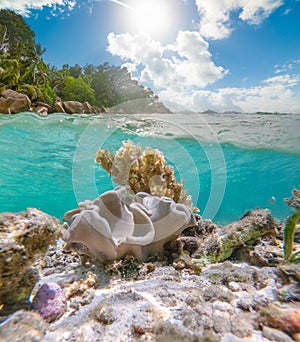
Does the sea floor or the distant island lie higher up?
the distant island

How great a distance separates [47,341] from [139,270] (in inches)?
50.8

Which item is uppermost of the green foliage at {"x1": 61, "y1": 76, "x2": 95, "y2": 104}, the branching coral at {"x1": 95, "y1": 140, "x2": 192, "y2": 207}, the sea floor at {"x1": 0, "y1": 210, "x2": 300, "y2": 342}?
the green foliage at {"x1": 61, "y1": 76, "x2": 95, "y2": 104}

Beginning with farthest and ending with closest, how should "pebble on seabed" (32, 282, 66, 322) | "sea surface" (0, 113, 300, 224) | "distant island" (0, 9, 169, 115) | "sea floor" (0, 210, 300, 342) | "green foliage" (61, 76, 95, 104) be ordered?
"green foliage" (61, 76, 95, 104)
"distant island" (0, 9, 169, 115)
"sea surface" (0, 113, 300, 224)
"pebble on seabed" (32, 282, 66, 322)
"sea floor" (0, 210, 300, 342)

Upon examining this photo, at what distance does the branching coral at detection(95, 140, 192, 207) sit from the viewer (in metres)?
3.96

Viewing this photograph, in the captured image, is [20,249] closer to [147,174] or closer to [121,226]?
[121,226]

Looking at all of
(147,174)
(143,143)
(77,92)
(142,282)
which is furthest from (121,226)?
(77,92)

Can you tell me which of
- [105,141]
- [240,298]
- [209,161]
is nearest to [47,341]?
[240,298]

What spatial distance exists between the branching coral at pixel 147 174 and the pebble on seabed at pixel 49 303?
2386mm

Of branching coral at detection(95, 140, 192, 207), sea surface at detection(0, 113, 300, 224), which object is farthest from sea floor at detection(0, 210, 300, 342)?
sea surface at detection(0, 113, 300, 224)

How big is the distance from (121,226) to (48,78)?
22225mm

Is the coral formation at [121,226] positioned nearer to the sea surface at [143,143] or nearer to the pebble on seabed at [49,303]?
the pebble on seabed at [49,303]

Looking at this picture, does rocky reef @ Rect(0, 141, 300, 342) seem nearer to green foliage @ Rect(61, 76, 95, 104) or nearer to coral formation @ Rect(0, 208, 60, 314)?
coral formation @ Rect(0, 208, 60, 314)

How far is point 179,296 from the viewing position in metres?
1.70

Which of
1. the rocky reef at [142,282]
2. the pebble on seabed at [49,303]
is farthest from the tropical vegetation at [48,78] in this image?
the pebble on seabed at [49,303]
